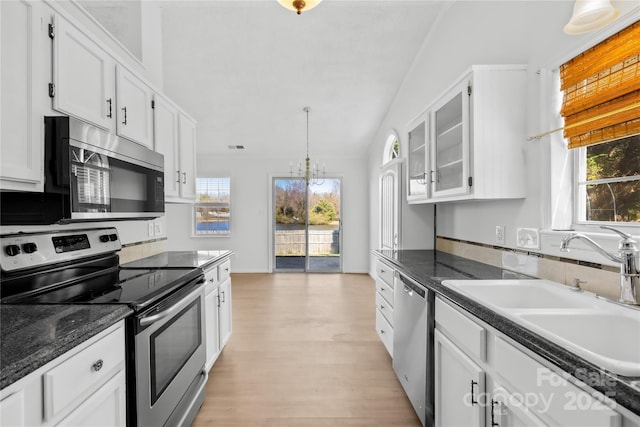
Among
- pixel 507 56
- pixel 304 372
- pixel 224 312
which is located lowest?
pixel 304 372

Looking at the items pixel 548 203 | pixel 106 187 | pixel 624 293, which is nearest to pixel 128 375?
pixel 106 187

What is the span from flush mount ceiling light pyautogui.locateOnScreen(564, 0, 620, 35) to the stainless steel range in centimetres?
221

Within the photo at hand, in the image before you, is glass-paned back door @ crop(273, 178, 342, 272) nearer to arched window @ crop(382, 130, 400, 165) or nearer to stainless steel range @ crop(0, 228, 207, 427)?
arched window @ crop(382, 130, 400, 165)

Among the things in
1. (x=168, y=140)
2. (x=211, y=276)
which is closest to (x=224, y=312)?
(x=211, y=276)

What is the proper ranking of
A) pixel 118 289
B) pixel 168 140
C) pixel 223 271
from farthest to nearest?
pixel 223 271 < pixel 168 140 < pixel 118 289

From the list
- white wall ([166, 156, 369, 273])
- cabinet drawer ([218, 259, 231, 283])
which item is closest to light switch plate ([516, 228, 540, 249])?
cabinet drawer ([218, 259, 231, 283])

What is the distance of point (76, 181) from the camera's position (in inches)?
54.7

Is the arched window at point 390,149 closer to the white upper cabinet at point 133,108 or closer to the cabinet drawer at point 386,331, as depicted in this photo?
the cabinet drawer at point 386,331

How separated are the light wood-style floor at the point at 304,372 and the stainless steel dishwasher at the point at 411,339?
0.19m

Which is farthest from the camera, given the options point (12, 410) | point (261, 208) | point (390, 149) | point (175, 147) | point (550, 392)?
point (261, 208)

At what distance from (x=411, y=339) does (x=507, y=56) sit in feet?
6.33

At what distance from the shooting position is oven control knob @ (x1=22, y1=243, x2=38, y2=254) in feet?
4.50

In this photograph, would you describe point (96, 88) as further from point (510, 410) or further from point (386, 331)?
point (386, 331)

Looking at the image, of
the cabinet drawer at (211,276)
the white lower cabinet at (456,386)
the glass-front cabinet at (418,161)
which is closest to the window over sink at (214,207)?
the cabinet drawer at (211,276)
